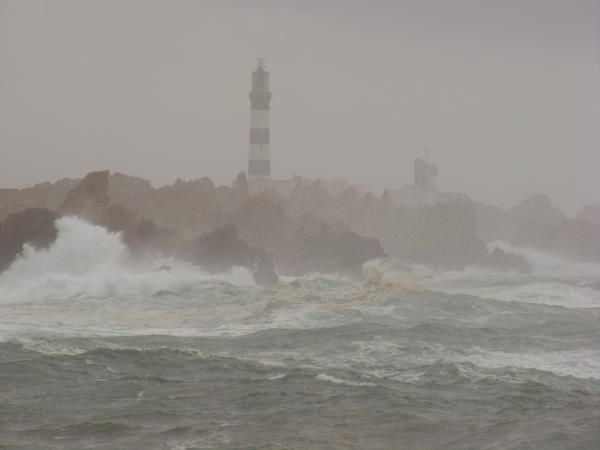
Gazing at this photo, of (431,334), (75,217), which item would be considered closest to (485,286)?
(75,217)

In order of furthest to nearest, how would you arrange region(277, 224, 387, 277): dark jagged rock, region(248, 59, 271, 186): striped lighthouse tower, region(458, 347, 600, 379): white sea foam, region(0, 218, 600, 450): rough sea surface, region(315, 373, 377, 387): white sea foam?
region(248, 59, 271, 186): striped lighthouse tower
region(277, 224, 387, 277): dark jagged rock
region(458, 347, 600, 379): white sea foam
region(315, 373, 377, 387): white sea foam
region(0, 218, 600, 450): rough sea surface

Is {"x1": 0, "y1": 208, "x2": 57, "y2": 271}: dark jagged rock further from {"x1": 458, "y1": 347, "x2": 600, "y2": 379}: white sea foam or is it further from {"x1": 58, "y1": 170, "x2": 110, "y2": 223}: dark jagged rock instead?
{"x1": 458, "y1": 347, "x2": 600, "y2": 379}: white sea foam

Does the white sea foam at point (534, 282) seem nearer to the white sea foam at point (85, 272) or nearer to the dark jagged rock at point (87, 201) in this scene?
the white sea foam at point (85, 272)

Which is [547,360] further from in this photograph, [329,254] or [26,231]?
[329,254]

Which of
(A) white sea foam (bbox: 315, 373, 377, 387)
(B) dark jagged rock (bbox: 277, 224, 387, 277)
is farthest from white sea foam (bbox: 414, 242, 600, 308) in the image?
(A) white sea foam (bbox: 315, 373, 377, 387)

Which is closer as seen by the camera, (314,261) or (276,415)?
(276,415)

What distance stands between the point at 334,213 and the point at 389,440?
5730 centimetres

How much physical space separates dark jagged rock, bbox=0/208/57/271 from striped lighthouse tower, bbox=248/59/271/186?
29.7 m

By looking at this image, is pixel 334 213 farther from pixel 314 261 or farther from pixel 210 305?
pixel 210 305

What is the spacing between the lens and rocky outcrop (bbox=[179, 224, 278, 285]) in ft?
146

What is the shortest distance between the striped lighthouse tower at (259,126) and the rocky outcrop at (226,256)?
23.6 m

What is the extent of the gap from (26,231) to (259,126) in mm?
31021

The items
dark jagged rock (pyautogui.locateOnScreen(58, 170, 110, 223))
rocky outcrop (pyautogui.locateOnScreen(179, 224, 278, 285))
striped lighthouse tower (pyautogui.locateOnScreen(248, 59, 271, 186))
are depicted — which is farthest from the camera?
striped lighthouse tower (pyautogui.locateOnScreen(248, 59, 271, 186))

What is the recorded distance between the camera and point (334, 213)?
72.8 metres
